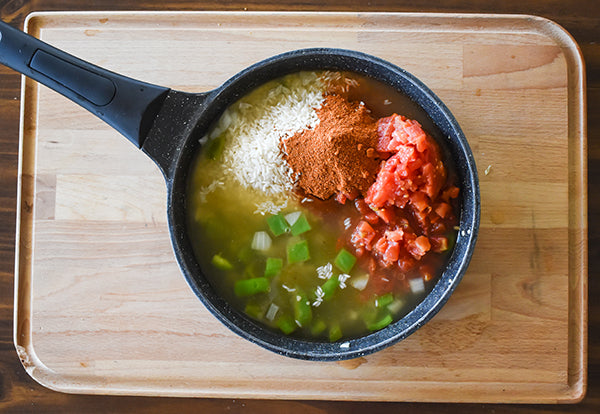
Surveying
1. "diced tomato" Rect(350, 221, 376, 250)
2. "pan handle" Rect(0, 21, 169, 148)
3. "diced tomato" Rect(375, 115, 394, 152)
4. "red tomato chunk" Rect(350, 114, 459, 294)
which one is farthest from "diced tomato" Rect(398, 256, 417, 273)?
"pan handle" Rect(0, 21, 169, 148)

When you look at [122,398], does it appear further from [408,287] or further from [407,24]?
[407,24]

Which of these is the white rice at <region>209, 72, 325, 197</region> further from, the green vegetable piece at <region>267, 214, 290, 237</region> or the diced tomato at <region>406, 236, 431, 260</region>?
the diced tomato at <region>406, 236, 431, 260</region>

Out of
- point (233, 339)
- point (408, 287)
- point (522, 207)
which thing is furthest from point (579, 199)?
point (233, 339)

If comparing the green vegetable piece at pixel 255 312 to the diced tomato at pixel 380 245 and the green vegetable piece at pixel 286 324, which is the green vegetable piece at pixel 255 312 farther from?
Result: the diced tomato at pixel 380 245

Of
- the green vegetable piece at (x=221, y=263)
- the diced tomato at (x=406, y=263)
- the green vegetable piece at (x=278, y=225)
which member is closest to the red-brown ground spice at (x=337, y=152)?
the green vegetable piece at (x=278, y=225)

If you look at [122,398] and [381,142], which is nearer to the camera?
[381,142]
